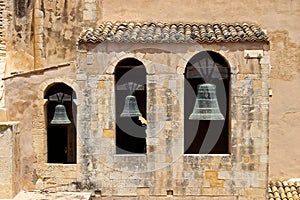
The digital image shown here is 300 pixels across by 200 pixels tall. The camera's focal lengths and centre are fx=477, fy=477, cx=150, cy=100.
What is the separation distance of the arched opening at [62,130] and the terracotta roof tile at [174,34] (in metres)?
2.27

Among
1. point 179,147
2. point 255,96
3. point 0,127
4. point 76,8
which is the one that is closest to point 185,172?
point 179,147

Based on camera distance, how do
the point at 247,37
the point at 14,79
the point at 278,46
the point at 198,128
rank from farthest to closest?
1. the point at 198,128
2. the point at 278,46
3. the point at 14,79
4. the point at 247,37

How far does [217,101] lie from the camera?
9.48 m

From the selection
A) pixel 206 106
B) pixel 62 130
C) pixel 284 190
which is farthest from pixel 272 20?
Result: pixel 62 130

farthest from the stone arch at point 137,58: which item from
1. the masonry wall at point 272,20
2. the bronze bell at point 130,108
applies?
the masonry wall at point 272,20

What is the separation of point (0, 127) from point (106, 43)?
2471 mm

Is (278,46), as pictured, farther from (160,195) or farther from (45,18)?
(45,18)

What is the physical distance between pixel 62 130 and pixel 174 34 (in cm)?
512

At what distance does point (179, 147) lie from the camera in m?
8.78

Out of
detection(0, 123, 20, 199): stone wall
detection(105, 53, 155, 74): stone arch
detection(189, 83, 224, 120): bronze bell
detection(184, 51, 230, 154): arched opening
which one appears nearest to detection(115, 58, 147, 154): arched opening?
detection(184, 51, 230, 154): arched opening

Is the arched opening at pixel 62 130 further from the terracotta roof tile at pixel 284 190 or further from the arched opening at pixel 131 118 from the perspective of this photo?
the terracotta roof tile at pixel 284 190

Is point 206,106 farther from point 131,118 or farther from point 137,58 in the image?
point 131,118

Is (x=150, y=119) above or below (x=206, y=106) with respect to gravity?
below

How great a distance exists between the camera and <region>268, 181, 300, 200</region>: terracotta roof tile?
9711mm
